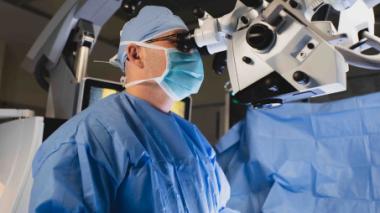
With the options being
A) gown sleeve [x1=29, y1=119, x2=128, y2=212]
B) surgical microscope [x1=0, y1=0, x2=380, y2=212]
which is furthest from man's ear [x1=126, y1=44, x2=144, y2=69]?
gown sleeve [x1=29, y1=119, x2=128, y2=212]

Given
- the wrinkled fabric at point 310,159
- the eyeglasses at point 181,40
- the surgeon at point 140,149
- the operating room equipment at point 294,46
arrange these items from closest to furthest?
the operating room equipment at point 294,46
the surgeon at point 140,149
the eyeglasses at point 181,40
the wrinkled fabric at point 310,159

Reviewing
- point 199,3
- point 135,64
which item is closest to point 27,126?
point 135,64

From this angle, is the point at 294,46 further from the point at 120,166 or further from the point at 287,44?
the point at 120,166

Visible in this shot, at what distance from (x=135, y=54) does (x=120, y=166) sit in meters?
0.35

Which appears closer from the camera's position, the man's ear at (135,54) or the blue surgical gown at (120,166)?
the blue surgical gown at (120,166)

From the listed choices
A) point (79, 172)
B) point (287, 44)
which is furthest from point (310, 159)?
point (79, 172)

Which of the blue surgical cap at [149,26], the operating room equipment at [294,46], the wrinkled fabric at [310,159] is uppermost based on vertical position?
the blue surgical cap at [149,26]

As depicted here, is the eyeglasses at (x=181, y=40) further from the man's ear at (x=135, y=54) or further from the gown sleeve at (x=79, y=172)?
the gown sleeve at (x=79, y=172)

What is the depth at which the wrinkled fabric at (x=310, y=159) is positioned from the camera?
148 centimetres

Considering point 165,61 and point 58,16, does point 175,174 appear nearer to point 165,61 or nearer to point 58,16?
point 165,61

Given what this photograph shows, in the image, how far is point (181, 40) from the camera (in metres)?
1.00

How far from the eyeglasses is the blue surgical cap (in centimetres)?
2

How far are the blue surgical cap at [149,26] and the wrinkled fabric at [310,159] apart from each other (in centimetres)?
82

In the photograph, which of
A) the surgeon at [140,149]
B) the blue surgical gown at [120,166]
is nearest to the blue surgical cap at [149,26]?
the surgeon at [140,149]
